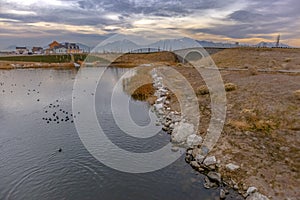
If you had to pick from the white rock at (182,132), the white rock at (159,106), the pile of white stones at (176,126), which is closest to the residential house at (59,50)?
the pile of white stones at (176,126)

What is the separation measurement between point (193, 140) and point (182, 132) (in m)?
1.61

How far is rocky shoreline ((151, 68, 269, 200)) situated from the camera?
38.8ft

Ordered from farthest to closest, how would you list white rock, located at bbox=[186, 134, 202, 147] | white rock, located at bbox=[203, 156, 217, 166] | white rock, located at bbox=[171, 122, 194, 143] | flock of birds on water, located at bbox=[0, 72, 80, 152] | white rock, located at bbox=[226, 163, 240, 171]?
flock of birds on water, located at bbox=[0, 72, 80, 152]
white rock, located at bbox=[171, 122, 194, 143]
white rock, located at bbox=[186, 134, 202, 147]
white rock, located at bbox=[203, 156, 217, 166]
white rock, located at bbox=[226, 163, 240, 171]

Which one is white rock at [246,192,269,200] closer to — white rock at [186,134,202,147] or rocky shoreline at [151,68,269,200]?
rocky shoreline at [151,68,269,200]

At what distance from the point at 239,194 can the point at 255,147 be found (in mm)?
4342

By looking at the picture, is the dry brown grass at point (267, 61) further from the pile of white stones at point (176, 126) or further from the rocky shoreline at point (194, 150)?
the rocky shoreline at point (194, 150)

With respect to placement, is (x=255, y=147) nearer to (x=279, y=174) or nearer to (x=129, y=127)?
(x=279, y=174)

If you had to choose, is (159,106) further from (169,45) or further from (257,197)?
(169,45)

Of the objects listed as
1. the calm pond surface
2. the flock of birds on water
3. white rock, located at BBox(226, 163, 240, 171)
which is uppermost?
white rock, located at BBox(226, 163, 240, 171)

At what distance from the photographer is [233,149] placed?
15.1m

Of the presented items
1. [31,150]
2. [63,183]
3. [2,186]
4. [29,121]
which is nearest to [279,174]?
[63,183]

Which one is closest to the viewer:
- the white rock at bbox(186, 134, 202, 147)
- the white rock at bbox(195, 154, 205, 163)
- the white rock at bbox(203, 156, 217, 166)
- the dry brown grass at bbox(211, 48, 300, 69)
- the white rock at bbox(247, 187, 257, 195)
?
the white rock at bbox(247, 187, 257, 195)

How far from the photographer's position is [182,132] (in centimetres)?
1883

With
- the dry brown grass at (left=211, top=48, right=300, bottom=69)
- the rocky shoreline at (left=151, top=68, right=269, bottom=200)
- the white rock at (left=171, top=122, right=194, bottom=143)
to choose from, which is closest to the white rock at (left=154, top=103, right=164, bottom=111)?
the rocky shoreline at (left=151, top=68, right=269, bottom=200)
